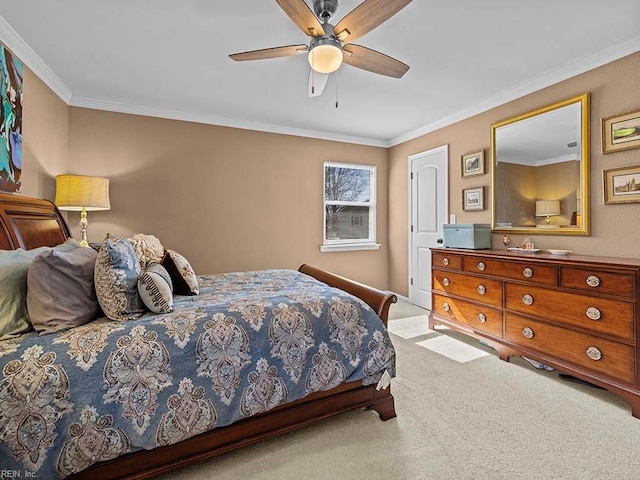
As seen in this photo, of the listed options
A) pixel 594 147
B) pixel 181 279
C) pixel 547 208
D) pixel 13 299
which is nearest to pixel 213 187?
pixel 181 279

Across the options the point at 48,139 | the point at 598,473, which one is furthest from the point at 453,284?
the point at 48,139

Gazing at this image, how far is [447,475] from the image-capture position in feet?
4.78

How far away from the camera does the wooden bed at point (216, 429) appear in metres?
1.35

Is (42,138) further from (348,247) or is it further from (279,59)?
(348,247)

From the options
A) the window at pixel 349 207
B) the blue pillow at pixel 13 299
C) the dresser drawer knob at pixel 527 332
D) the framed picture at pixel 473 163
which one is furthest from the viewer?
the window at pixel 349 207

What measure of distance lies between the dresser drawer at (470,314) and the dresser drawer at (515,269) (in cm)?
34

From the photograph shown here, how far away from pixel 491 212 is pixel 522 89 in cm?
124

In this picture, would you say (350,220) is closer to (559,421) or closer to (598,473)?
(559,421)

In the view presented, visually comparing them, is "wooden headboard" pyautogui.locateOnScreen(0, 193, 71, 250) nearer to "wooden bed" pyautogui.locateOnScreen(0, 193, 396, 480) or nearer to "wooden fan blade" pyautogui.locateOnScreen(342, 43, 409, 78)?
"wooden bed" pyautogui.locateOnScreen(0, 193, 396, 480)

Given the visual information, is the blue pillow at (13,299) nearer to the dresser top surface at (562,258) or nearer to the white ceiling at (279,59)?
the white ceiling at (279,59)

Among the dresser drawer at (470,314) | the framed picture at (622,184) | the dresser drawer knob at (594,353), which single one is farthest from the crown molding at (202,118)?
the dresser drawer knob at (594,353)

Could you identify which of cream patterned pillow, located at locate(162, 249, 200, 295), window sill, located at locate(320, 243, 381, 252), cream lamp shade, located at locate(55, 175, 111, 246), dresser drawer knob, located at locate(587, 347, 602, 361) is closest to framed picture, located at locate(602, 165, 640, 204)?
dresser drawer knob, located at locate(587, 347, 602, 361)

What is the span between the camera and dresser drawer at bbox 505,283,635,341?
6.47 feet

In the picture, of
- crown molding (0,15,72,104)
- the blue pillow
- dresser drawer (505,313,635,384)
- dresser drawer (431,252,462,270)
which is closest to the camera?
the blue pillow
